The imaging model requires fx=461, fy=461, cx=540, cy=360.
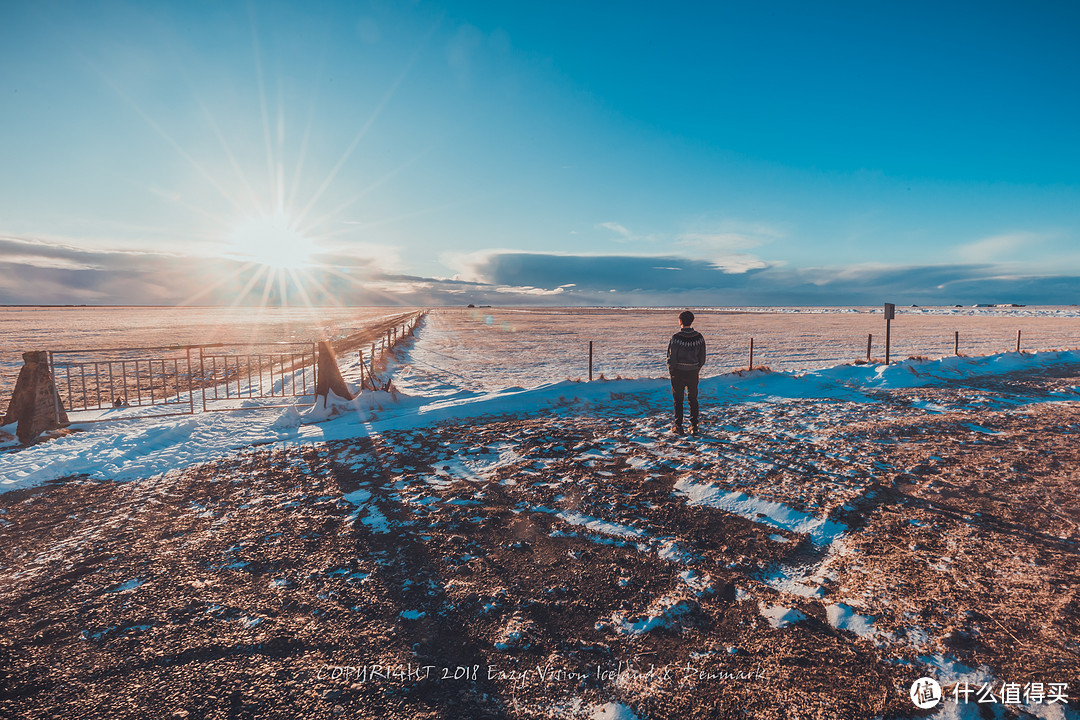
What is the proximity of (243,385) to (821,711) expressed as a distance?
14.7m

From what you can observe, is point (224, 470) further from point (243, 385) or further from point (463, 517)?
point (243, 385)

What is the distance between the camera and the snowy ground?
8.42ft

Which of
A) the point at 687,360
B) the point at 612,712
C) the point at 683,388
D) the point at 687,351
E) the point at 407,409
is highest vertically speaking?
the point at 687,351

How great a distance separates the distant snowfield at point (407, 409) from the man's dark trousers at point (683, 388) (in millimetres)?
1797

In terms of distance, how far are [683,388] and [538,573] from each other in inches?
189

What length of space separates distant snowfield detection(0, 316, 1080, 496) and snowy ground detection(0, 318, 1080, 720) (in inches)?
4.5

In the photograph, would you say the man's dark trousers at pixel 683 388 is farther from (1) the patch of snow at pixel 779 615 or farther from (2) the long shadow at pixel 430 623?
(2) the long shadow at pixel 430 623

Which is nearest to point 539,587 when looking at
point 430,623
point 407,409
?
point 430,623

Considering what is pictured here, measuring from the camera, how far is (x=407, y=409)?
9.75 meters

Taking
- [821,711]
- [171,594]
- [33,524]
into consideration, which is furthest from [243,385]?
[821,711]

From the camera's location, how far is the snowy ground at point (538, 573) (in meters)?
2.57

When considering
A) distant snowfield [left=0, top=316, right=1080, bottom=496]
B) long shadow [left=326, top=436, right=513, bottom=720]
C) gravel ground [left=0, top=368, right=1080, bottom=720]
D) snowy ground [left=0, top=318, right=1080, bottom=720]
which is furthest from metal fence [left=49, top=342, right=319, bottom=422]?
long shadow [left=326, top=436, right=513, bottom=720]

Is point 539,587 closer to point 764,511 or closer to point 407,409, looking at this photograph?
point 764,511

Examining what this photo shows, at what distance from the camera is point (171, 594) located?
11.4 feet
